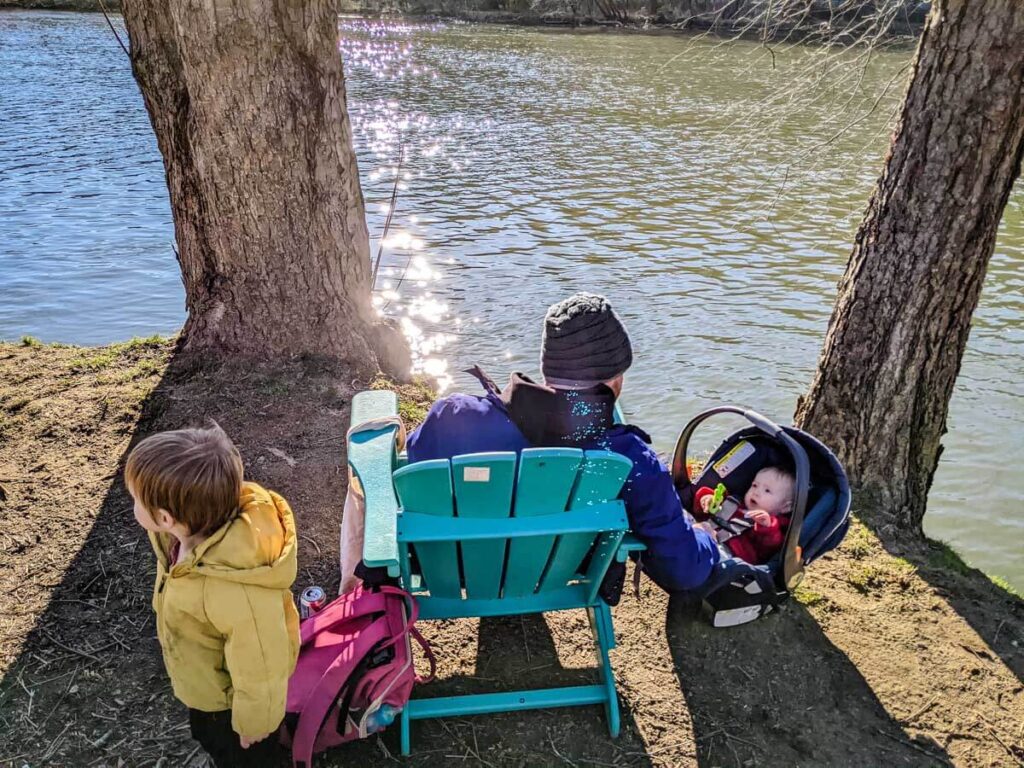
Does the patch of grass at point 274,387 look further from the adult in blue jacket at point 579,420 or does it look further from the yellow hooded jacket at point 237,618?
the yellow hooded jacket at point 237,618

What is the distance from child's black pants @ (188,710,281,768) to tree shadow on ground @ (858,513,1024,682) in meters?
2.98

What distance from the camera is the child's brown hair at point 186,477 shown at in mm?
2158

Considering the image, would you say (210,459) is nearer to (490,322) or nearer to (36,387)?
(36,387)

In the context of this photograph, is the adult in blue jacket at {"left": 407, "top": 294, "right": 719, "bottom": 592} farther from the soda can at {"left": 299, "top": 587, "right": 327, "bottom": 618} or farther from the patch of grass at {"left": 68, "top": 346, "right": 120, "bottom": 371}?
the patch of grass at {"left": 68, "top": 346, "right": 120, "bottom": 371}

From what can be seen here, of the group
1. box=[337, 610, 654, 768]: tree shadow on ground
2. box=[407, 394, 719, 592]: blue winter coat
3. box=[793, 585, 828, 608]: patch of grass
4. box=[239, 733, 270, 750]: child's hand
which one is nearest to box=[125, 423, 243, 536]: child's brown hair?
box=[239, 733, 270, 750]: child's hand

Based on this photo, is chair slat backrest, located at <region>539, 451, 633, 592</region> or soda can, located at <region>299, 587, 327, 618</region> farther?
soda can, located at <region>299, 587, 327, 618</region>

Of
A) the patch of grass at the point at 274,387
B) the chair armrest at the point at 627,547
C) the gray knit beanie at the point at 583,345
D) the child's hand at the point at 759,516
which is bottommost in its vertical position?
the patch of grass at the point at 274,387

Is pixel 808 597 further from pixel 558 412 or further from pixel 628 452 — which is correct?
pixel 558 412

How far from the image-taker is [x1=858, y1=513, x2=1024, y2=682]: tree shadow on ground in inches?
142

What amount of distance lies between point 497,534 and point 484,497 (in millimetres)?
132

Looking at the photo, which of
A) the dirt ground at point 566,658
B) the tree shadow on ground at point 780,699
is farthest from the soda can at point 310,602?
the tree shadow on ground at point 780,699

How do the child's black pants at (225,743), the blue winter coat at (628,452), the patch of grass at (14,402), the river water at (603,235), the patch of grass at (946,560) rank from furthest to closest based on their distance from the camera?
1. the river water at (603,235)
2. the patch of grass at (14,402)
3. the patch of grass at (946,560)
4. the blue winter coat at (628,452)
5. the child's black pants at (225,743)

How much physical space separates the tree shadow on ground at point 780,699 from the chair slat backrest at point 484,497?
104cm

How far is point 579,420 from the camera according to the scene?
2707 mm
